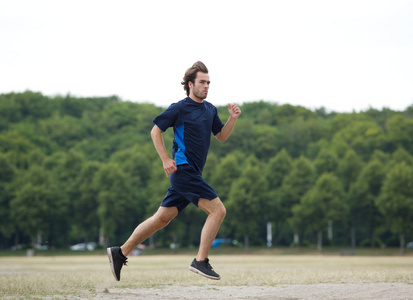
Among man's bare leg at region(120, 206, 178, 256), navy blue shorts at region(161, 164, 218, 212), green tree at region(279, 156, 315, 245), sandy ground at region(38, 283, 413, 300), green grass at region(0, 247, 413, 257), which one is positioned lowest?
green grass at region(0, 247, 413, 257)

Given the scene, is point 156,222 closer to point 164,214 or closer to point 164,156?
point 164,214

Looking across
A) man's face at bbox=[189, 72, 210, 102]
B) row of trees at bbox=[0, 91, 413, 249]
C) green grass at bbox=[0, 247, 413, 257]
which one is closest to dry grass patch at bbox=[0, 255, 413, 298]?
man's face at bbox=[189, 72, 210, 102]

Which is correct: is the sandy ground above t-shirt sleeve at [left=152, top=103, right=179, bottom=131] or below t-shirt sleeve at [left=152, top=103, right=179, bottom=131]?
below

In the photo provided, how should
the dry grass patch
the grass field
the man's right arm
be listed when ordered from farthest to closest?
the dry grass patch < the grass field < the man's right arm

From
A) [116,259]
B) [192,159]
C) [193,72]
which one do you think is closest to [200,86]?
[193,72]

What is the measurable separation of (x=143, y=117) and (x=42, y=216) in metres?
54.2

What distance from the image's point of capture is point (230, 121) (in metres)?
8.79

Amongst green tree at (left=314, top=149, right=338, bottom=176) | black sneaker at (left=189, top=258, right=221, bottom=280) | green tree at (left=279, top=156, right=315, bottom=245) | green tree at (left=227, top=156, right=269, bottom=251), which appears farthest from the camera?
green tree at (left=314, top=149, right=338, bottom=176)

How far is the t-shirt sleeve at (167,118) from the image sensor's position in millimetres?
8203

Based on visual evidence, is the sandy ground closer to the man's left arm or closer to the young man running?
Answer: the young man running

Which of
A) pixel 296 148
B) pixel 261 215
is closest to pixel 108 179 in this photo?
pixel 261 215

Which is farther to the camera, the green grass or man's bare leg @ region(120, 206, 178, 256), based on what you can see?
the green grass

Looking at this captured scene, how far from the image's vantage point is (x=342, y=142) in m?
92.7

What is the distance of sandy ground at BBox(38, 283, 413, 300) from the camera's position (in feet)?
28.2
